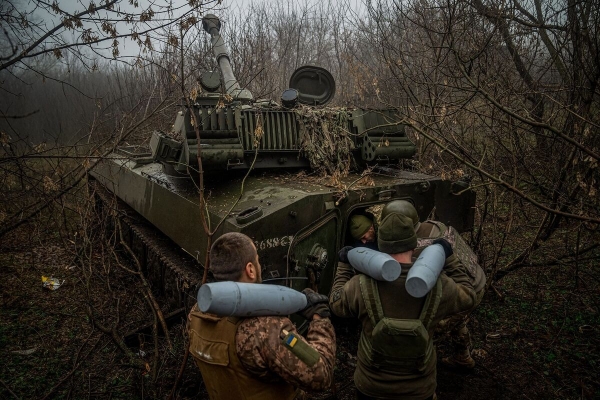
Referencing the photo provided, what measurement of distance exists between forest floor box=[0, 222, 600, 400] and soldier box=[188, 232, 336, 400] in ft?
5.55

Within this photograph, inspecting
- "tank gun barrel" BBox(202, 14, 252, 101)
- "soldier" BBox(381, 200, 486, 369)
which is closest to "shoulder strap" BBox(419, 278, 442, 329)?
"soldier" BBox(381, 200, 486, 369)

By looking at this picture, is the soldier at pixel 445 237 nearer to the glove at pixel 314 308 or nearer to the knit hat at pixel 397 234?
the knit hat at pixel 397 234

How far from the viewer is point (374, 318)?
2539 millimetres

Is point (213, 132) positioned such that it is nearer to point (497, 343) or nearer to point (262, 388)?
point (262, 388)

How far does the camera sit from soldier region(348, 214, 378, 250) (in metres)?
4.21

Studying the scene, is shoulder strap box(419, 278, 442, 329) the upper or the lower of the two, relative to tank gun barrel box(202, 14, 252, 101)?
lower

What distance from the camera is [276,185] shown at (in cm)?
447

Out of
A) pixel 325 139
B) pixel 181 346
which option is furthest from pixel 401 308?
pixel 325 139

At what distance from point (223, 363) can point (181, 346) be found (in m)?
2.56

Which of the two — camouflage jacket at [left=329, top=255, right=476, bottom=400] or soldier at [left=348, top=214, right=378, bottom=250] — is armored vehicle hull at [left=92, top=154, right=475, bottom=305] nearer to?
soldier at [left=348, top=214, right=378, bottom=250]

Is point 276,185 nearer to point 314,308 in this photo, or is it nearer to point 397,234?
point 397,234

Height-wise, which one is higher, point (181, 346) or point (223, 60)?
point (223, 60)

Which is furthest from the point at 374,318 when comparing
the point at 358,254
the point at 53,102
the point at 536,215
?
the point at 53,102

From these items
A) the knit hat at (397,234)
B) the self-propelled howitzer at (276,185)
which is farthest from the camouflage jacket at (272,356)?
the self-propelled howitzer at (276,185)
